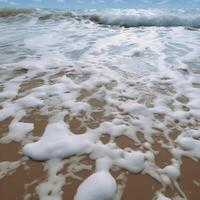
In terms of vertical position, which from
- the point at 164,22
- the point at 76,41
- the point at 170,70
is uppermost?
the point at 170,70

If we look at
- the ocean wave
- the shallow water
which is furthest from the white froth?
the ocean wave


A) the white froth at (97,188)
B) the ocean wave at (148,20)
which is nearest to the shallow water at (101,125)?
the white froth at (97,188)

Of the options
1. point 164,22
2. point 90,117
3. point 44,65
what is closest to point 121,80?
point 90,117

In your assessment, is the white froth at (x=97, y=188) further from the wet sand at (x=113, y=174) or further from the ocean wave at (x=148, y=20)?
the ocean wave at (x=148, y=20)

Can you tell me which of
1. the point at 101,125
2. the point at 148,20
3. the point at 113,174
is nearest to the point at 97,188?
the point at 113,174

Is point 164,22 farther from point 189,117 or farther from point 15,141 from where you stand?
point 15,141

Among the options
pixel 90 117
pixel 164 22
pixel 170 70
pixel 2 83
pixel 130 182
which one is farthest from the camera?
pixel 164 22

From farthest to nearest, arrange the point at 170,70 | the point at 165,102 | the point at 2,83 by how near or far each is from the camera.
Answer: the point at 170,70
the point at 2,83
the point at 165,102

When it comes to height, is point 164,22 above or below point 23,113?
below

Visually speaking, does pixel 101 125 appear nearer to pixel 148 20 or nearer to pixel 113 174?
pixel 113 174
